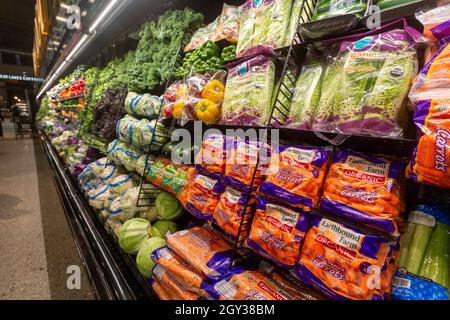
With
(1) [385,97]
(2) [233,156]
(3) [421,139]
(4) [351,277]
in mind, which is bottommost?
(4) [351,277]

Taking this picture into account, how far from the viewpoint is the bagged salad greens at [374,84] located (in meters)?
0.72

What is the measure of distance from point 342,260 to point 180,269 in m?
0.79

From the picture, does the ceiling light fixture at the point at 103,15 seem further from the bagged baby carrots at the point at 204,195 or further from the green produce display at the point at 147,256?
the green produce display at the point at 147,256

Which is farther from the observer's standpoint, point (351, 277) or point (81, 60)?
point (81, 60)

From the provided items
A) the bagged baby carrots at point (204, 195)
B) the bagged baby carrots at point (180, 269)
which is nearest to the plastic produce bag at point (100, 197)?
the bagged baby carrots at point (180, 269)

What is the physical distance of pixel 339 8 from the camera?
93 centimetres

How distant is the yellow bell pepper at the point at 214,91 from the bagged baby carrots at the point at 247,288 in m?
0.93

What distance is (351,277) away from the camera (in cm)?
71

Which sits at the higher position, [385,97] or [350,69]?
[350,69]

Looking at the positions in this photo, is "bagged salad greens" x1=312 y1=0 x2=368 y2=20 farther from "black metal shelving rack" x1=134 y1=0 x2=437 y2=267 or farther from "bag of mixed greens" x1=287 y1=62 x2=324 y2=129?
"bag of mixed greens" x1=287 y1=62 x2=324 y2=129

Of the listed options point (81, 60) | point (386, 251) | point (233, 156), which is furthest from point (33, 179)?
point (386, 251)

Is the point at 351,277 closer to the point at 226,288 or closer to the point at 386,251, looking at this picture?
the point at 386,251
